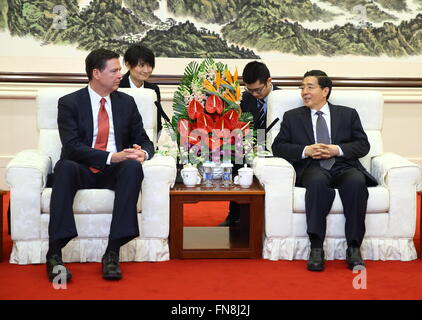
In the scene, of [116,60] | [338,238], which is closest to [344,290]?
[338,238]

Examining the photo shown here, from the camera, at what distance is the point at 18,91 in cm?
658

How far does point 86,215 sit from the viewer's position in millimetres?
4195

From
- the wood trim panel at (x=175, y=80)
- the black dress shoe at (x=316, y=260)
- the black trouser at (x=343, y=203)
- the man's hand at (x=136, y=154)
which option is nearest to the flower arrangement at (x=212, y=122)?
the man's hand at (x=136, y=154)

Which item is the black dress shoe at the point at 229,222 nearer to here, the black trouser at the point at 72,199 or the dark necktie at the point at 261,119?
the dark necktie at the point at 261,119

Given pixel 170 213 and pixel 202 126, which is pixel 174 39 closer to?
pixel 202 126

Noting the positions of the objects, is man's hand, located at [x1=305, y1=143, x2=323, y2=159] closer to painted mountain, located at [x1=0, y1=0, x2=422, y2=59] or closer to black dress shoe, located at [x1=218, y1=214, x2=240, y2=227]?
black dress shoe, located at [x1=218, y1=214, x2=240, y2=227]

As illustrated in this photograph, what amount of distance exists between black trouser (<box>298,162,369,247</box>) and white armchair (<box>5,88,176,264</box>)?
845 mm

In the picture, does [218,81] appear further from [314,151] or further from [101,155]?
[101,155]

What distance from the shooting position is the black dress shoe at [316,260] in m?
4.05

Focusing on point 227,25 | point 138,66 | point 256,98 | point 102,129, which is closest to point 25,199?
point 102,129

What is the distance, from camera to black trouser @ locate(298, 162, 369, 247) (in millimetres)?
4176

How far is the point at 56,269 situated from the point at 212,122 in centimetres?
142

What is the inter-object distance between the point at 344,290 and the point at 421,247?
0.97 metres

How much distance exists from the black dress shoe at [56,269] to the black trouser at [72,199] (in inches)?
3.3
